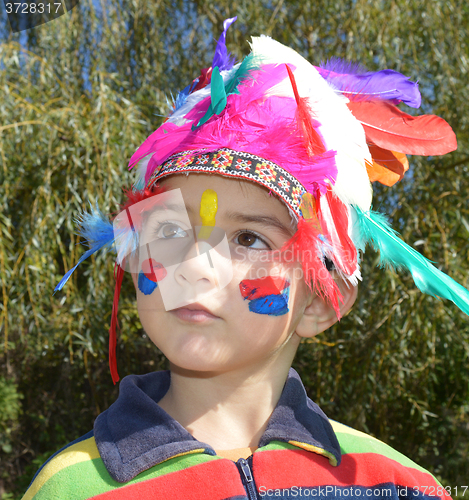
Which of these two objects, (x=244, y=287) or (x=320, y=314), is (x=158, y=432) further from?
(x=320, y=314)

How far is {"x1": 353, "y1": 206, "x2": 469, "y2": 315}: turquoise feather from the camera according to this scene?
1.12 m

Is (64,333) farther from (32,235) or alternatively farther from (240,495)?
(240,495)

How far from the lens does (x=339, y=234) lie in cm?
114

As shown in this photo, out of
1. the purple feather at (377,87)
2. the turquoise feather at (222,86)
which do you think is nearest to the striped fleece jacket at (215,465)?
the turquoise feather at (222,86)

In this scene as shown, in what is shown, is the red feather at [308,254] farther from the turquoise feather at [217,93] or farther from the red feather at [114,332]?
the red feather at [114,332]

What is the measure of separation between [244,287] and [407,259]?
396 mm

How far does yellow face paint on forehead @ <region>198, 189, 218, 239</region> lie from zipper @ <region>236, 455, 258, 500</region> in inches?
18.3

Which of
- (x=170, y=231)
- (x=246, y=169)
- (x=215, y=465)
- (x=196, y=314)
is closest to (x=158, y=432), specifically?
(x=215, y=465)

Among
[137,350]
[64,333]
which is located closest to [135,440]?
[64,333]

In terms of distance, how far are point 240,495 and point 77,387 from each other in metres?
1.77

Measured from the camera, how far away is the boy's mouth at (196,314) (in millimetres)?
1020

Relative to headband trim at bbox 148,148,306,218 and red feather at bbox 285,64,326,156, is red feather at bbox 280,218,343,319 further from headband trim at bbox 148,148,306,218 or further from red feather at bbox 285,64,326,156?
red feather at bbox 285,64,326,156

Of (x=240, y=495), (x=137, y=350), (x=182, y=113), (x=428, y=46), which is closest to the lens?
(x=240, y=495)

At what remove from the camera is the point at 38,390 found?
2562 millimetres
